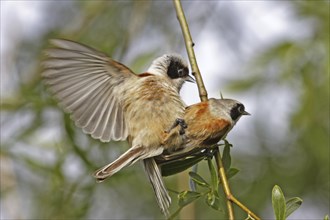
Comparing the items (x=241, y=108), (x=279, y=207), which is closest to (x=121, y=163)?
(x=241, y=108)

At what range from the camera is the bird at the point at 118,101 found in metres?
3.48

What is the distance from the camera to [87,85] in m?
3.64

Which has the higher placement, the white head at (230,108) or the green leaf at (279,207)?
the white head at (230,108)

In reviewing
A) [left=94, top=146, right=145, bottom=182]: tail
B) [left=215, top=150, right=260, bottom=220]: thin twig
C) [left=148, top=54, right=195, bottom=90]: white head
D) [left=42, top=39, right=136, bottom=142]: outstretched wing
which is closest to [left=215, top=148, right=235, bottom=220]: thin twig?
[left=215, top=150, right=260, bottom=220]: thin twig

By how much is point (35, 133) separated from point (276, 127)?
1663mm

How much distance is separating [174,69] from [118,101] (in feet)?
1.34

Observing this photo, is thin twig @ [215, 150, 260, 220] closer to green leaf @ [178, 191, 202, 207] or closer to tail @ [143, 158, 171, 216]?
green leaf @ [178, 191, 202, 207]

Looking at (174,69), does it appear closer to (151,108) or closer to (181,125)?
(151,108)

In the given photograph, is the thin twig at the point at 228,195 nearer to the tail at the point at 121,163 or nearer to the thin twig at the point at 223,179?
the thin twig at the point at 223,179

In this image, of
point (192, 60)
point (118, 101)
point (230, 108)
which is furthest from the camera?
point (118, 101)

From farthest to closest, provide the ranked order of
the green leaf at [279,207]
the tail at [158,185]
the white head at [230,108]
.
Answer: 1. the white head at [230,108]
2. the tail at [158,185]
3. the green leaf at [279,207]

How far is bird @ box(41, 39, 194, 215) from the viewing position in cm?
348

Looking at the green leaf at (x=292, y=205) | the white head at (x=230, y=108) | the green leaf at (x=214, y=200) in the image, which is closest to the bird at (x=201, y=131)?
the white head at (x=230, y=108)

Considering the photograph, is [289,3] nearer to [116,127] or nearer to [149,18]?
[149,18]
